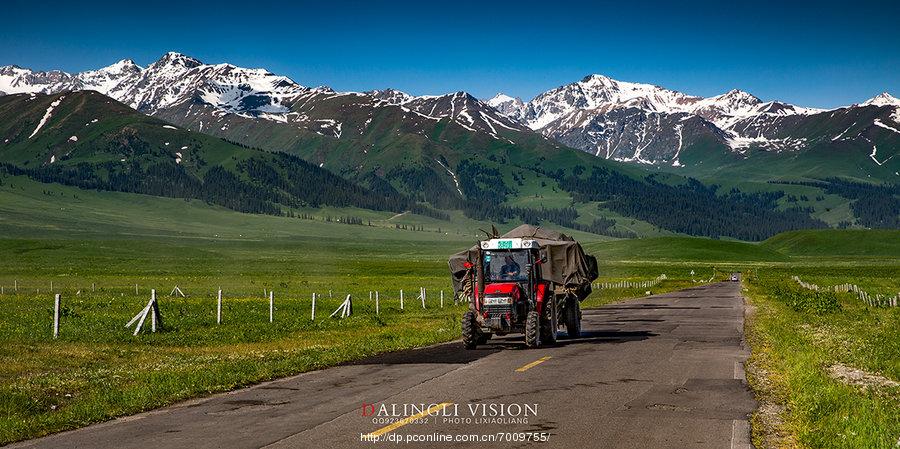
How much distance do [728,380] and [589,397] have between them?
4.30 m

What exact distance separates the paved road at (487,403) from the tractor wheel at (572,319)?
498 cm

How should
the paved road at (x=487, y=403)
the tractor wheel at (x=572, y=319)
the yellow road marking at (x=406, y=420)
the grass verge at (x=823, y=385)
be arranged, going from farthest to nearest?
1. the tractor wheel at (x=572, y=319)
2. the yellow road marking at (x=406, y=420)
3. the paved road at (x=487, y=403)
4. the grass verge at (x=823, y=385)

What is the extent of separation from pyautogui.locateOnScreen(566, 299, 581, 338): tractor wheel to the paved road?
4.98 metres

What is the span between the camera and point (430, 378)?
65.4 feet

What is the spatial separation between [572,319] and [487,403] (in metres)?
16.0

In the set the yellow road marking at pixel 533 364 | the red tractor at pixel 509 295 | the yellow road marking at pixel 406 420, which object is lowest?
the yellow road marking at pixel 533 364

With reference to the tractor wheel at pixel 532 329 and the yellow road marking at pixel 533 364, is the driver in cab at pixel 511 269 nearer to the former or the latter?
the tractor wheel at pixel 532 329

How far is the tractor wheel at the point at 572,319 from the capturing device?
3155 centimetres

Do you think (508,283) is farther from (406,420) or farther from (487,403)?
(406,420)

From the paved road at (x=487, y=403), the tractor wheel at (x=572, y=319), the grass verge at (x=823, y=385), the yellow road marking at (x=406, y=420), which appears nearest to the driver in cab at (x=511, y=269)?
the paved road at (x=487, y=403)

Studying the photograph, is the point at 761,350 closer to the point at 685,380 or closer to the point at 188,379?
the point at 685,380

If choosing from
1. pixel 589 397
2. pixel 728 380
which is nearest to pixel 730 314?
pixel 728 380

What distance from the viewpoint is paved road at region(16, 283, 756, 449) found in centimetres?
1325

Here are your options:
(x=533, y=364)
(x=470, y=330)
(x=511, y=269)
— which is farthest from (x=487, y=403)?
(x=511, y=269)
